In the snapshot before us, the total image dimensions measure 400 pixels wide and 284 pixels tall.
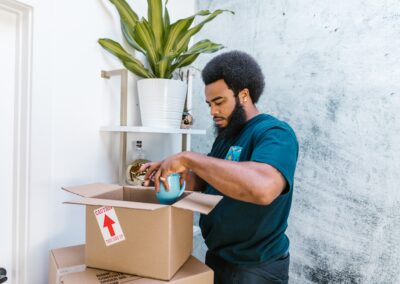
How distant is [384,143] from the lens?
1.38 metres

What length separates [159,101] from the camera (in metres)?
1.41

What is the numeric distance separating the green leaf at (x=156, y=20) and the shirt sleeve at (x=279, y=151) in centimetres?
80

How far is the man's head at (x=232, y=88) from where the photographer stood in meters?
1.19

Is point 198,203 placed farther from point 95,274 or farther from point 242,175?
point 95,274

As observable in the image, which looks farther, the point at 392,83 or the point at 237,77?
the point at 392,83

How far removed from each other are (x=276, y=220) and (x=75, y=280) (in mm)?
717

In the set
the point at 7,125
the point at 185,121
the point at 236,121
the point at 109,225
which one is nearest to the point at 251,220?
the point at 236,121

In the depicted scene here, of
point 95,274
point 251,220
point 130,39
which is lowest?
point 95,274

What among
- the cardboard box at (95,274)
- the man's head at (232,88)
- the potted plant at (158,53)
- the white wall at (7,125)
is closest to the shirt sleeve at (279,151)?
the man's head at (232,88)

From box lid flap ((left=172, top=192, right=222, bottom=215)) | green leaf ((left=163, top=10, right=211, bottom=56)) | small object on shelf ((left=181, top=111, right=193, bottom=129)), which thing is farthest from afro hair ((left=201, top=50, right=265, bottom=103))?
box lid flap ((left=172, top=192, right=222, bottom=215))

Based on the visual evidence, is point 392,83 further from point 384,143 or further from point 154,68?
point 154,68

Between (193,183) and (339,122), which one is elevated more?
(339,122)

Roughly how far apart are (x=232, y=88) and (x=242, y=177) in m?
0.51

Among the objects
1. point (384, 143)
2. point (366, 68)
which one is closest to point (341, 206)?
point (384, 143)
